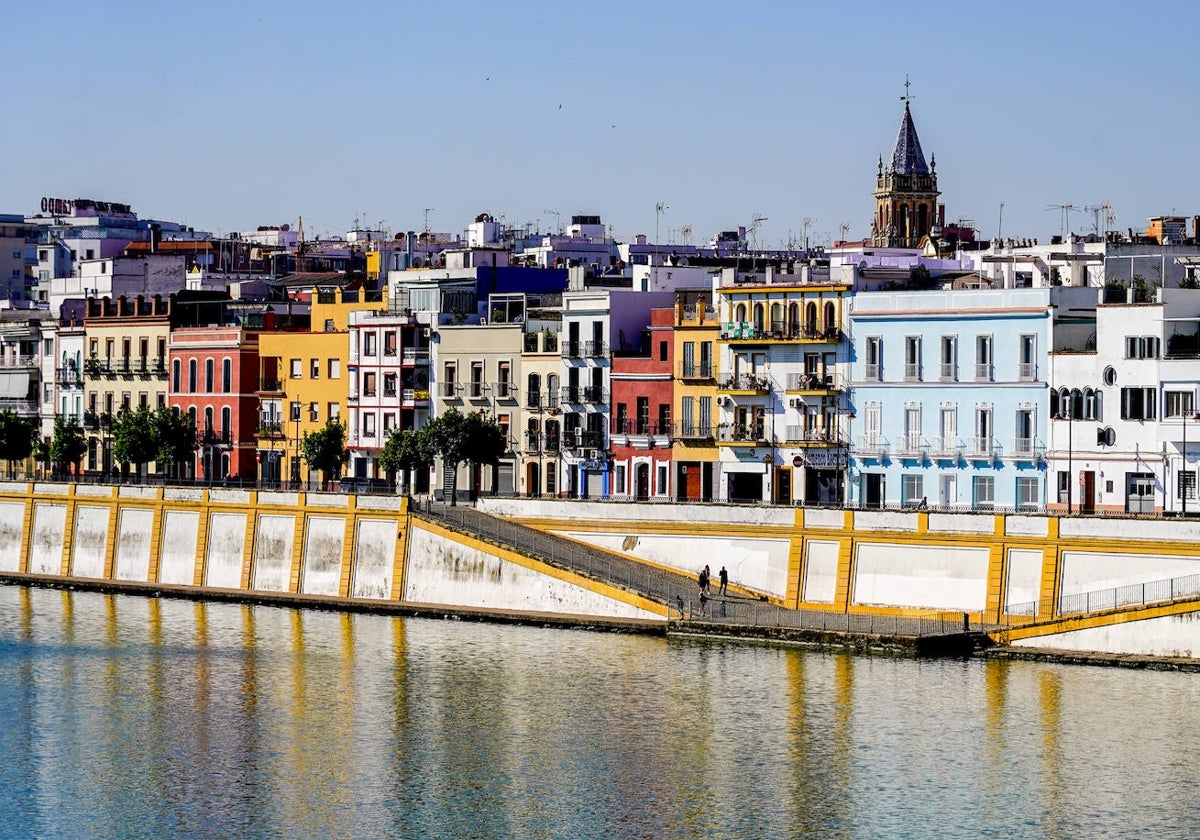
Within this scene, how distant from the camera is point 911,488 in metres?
84.2

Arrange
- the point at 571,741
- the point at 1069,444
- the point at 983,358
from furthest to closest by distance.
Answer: the point at 983,358, the point at 1069,444, the point at 571,741

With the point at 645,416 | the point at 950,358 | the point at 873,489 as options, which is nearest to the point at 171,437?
the point at 645,416

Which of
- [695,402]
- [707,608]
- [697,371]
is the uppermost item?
[697,371]

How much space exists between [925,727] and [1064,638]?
922cm

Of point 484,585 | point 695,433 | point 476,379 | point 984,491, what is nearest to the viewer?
Answer: point 984,491

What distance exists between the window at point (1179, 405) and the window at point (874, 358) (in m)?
10.9

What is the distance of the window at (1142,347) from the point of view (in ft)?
259

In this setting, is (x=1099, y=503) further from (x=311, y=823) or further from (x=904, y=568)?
(x=311, y=823)

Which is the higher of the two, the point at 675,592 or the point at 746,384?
the point at 746,384

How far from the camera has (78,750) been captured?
205ft

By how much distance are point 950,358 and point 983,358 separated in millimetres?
1281

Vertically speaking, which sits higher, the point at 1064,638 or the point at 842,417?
the point at 842,417

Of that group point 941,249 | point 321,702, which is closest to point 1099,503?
point 321,702

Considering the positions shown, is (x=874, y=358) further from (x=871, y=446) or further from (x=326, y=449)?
(x=326, y=449)
